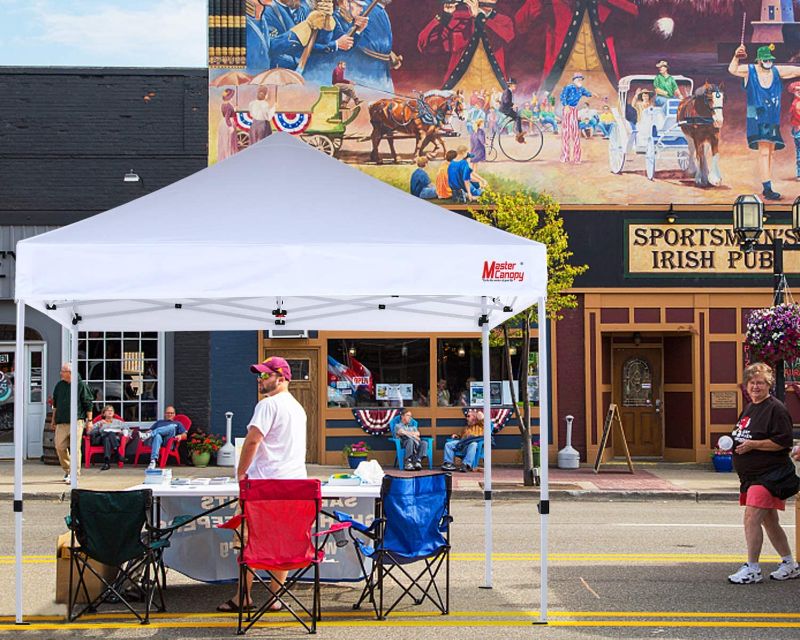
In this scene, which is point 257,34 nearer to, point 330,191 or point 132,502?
point 330,191

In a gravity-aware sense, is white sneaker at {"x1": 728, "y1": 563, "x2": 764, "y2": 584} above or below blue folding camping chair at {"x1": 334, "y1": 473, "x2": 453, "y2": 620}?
below

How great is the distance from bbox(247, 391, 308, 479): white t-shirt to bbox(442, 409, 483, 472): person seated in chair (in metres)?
13.2

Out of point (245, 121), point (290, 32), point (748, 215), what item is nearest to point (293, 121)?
point (245, 121)

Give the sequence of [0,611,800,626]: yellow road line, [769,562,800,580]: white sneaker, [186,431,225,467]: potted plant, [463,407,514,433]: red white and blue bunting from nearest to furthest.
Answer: [0,611,800,626]: yellow road line → [769,562,800,580]: white sneaker → [186,431,225,467]: potted plant → [463,407,514,433]: red white and blue bunting

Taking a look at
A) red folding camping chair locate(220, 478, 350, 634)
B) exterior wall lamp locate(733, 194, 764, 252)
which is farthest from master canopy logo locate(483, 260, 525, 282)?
exterior wall lamp locate(733, 194, 764, 252)

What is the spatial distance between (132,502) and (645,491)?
11675 millimetres

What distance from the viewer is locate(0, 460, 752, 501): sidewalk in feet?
60.0

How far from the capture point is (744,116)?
76.4ft

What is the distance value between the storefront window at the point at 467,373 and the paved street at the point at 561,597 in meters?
8.89

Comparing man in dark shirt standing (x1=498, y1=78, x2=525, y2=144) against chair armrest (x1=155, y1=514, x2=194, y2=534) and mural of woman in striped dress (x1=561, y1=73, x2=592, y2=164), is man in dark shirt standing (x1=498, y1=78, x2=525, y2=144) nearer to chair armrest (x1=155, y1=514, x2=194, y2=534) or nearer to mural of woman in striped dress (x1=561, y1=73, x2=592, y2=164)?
mural of woman in striped dress (x1=561, y1=73, x2=592, y2=164)

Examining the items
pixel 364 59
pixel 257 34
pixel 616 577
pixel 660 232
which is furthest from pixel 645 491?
pixel 257 34

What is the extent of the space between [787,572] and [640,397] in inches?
552

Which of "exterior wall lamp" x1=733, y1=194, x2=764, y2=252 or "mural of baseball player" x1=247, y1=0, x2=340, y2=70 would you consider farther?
"mural of baseball player" x1=247, y1=0, x2=340, y2=70

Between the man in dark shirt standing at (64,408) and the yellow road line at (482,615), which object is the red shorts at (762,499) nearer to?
the yellow road line at (482,615)
